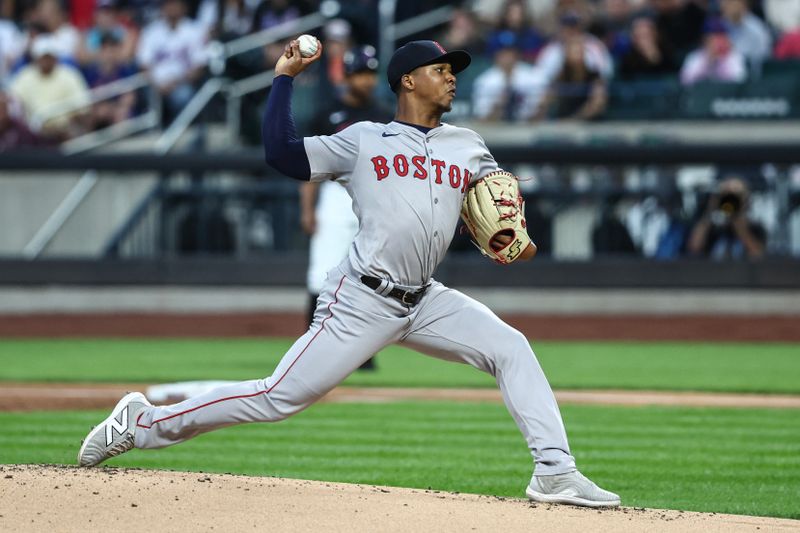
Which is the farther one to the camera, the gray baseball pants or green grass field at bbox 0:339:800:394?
green grass field at bbox 0:339:800:394

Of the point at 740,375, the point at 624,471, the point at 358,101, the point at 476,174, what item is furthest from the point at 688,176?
the point at 476,174

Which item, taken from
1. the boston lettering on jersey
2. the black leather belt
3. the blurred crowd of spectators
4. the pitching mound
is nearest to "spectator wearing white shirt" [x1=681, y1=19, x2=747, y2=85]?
the blurred crowd of spectators

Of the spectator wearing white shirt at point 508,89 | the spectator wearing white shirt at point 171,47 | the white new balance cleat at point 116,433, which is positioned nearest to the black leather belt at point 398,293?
the white new balance cleat at point 116,433

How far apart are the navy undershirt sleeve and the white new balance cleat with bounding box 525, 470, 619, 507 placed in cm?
140

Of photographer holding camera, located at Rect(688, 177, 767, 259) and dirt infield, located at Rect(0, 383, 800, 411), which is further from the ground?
photographer holding camera, located at Rect(688, 177, 767, 259)

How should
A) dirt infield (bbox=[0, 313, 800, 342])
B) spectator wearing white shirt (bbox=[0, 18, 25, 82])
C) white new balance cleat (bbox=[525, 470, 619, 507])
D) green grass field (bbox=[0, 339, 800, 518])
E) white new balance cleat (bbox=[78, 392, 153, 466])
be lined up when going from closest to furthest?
1. white new balance cleat (bbox=[525, 470, 619, 507])
2. white new balance cleat (bbox=[78, 392, 153, 466])
3. green grass field (bbox=[0, 339, 800, 518])
4. dirt infield (bbox=[0, 313, 800, 342])
5. spectator wearing white shirt (bbox=[0, 18, 25, 82])

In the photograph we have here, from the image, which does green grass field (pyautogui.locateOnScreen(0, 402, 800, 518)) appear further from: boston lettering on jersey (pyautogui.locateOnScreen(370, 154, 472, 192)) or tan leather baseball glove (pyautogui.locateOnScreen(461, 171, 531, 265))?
boston lettering on jersey (pyautogui.locateOnScreen(370, 154, 472, 192))

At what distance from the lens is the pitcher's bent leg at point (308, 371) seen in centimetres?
502

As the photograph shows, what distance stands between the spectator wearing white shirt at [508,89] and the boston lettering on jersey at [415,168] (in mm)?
10705

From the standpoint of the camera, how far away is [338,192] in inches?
390

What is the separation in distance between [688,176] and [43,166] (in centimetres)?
675

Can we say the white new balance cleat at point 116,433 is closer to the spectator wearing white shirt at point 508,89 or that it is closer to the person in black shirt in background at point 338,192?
the person in black shirt in background at point 338,192

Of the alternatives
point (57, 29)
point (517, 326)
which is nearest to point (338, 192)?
point (517, 326)

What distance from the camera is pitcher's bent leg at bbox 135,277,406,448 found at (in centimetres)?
502
